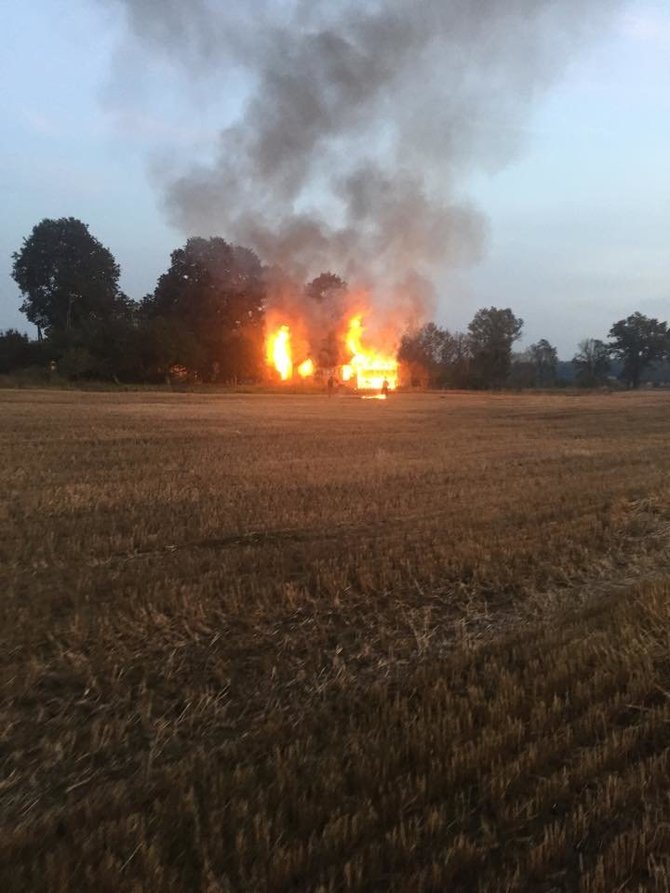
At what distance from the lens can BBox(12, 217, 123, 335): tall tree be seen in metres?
79.3

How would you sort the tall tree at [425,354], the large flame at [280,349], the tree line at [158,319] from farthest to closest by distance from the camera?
1. the tall tree at [425,354]
2. the large flame at [280,349]
3. the tree line at [158,319]

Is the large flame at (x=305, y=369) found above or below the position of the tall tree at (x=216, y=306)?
below

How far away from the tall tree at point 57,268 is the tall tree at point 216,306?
8498 millimetres

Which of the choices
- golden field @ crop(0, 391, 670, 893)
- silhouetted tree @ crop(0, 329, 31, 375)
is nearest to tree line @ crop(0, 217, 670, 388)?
silhouetted tree @ crop(0, 329, 31, 375)

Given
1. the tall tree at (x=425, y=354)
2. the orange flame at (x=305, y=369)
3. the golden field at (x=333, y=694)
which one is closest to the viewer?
the golden field at (x=333, y=694)

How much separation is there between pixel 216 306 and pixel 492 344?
157 feet

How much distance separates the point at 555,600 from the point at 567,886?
13.7 feet

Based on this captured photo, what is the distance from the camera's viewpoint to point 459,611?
649 centimetres

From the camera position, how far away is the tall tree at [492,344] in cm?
9994

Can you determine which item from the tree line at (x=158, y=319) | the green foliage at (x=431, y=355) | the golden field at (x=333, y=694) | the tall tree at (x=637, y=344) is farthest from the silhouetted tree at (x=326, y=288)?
the tall tree at (x=637, y=344)

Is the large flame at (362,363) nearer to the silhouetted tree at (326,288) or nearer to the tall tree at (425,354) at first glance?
the silhouetted tree at (326,288)

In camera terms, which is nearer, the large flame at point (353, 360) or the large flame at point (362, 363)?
the large flame at point (362, 363)

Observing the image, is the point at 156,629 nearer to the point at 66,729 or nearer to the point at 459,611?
the point at 66,729

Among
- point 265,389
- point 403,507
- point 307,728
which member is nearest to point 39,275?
point 265,389
